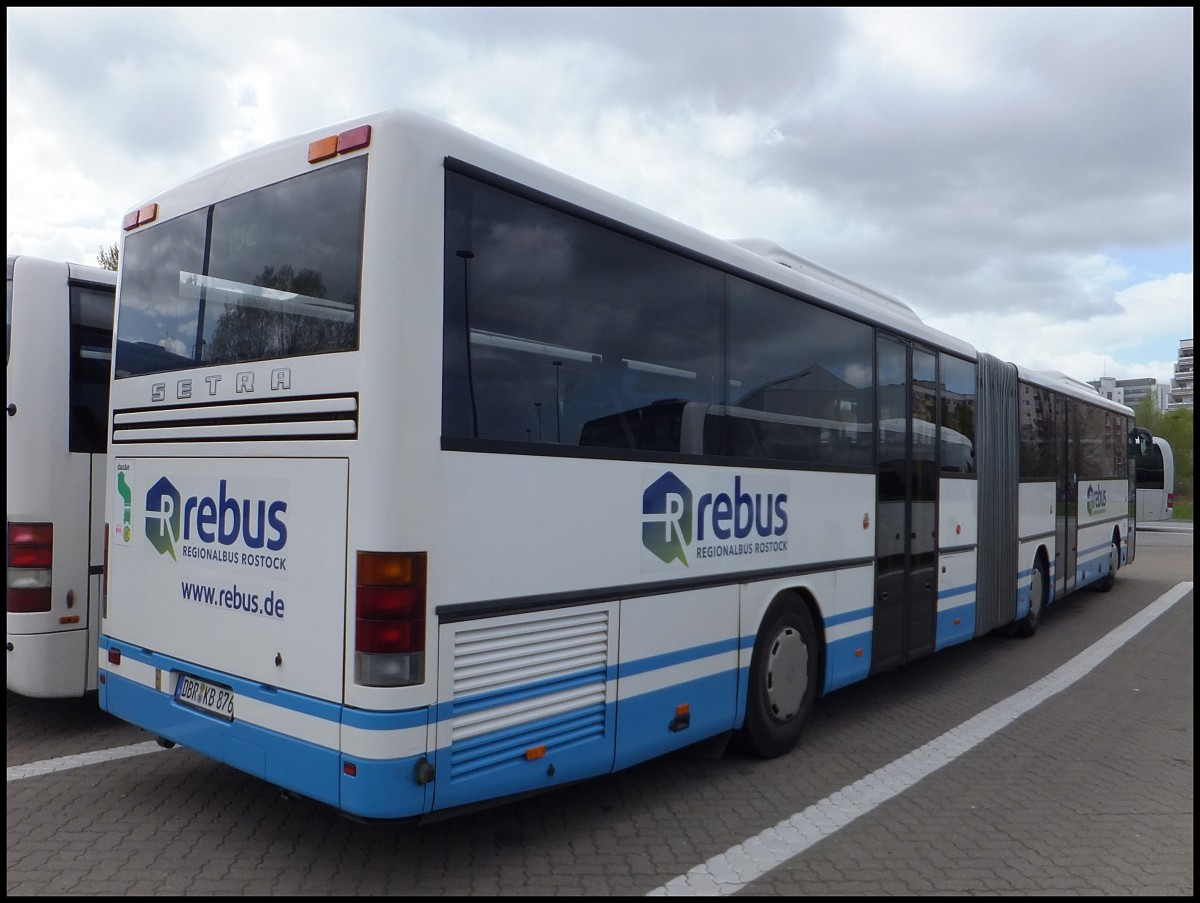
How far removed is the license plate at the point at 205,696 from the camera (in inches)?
169

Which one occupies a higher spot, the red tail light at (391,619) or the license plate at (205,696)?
the red tail light at (391,619)

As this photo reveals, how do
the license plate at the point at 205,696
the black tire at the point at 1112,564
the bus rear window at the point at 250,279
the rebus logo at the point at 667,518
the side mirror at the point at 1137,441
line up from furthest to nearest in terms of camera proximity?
the side mirror at the point at 1137,441 → the black tire at the point at 1112,564 → the rebus logo at the point at 667,518 → the license plate at the point at 205,696 → the bus rear window at the point at 250,279

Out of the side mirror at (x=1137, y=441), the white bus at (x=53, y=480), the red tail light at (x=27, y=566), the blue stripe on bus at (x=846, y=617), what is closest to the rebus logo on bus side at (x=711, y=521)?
the blue stripe on bus at (x=846, y=617)

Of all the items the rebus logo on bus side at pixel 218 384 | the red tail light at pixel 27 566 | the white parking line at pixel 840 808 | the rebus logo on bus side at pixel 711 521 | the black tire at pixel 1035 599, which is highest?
the rebus logo on bus side at pixel 218 384

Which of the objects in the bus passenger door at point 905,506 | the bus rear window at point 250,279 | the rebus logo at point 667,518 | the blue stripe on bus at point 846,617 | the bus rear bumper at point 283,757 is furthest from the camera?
the bus passenger door at point 905,506

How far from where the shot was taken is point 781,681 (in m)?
6.00

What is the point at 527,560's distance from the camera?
4.14 meters

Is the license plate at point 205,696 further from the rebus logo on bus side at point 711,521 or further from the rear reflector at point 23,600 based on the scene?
the rebus logo on bus side at point 711,521

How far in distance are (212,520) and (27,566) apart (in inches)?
86.8

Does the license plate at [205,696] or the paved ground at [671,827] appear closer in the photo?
the paved ground at [671,827]

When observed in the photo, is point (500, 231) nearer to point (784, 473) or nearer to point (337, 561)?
point (337, 561)

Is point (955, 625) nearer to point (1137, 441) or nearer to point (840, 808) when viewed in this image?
point (840, 808)

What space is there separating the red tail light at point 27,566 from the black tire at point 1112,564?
47.1ft

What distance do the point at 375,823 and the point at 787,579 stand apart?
3.13 metres
